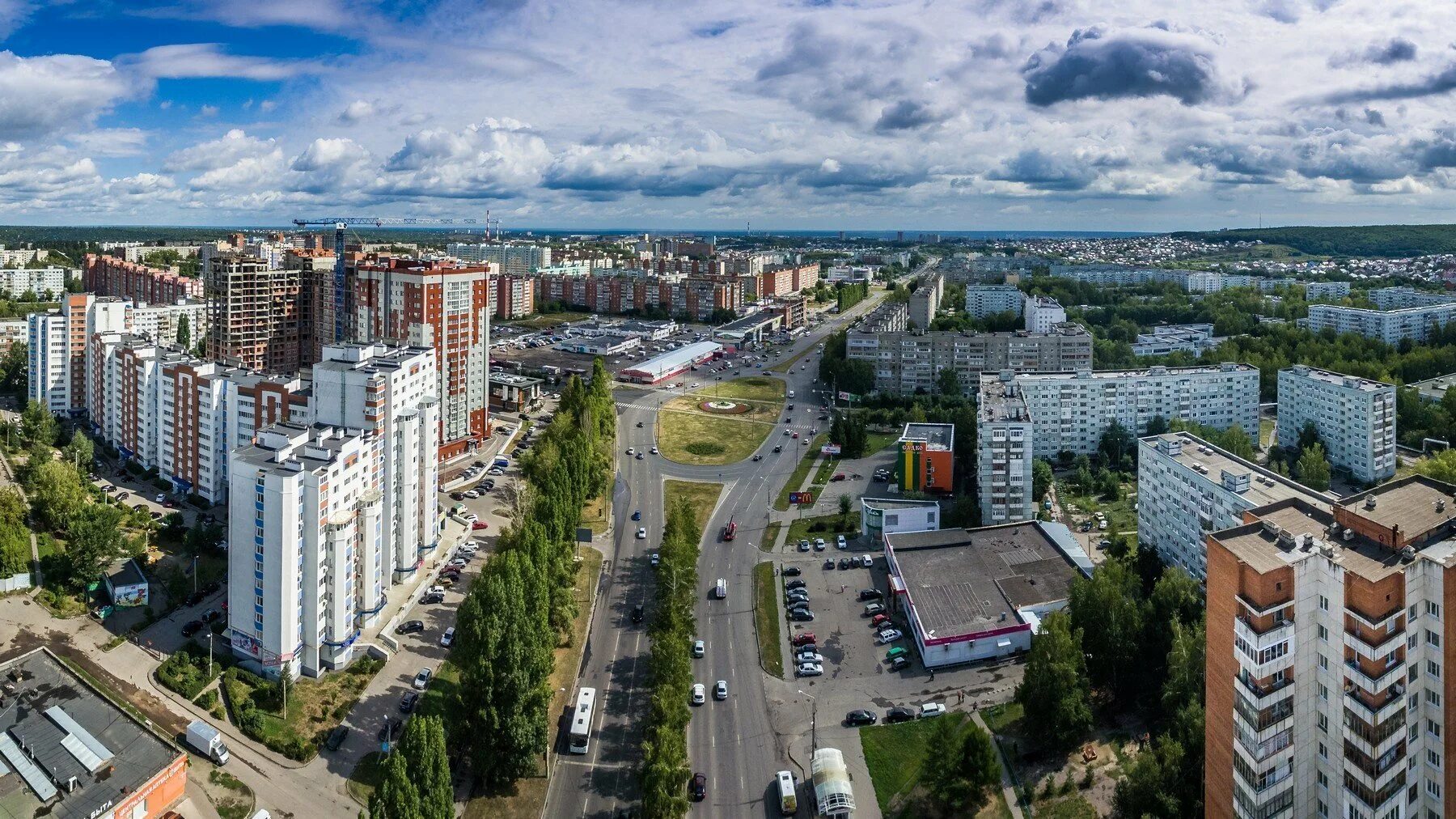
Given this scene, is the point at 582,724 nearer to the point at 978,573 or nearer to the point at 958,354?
the point at 978,573

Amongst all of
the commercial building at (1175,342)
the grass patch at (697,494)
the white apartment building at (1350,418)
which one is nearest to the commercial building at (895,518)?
the grass patch at (697,494)

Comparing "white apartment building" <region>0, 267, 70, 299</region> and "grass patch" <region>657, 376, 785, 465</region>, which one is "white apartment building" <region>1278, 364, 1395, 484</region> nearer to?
"grass patch" <region>657, 376, 785, 465</region>

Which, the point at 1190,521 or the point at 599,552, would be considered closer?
the point at 1190,521

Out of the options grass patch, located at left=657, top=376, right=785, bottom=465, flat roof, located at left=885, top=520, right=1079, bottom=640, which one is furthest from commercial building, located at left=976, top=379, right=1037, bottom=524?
grass patch, located at left=657, top=376, right=785, bottom=465

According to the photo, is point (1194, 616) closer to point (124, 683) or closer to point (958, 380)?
point (124, 683)

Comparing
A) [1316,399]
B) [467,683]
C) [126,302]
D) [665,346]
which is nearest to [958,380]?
[1316,399]

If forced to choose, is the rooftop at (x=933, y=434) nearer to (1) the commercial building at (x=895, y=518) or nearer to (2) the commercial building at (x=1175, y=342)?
(1) the commercial building at (x=895, y=518)

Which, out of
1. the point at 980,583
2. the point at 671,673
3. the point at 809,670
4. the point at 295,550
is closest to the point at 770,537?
the point at 980,583
